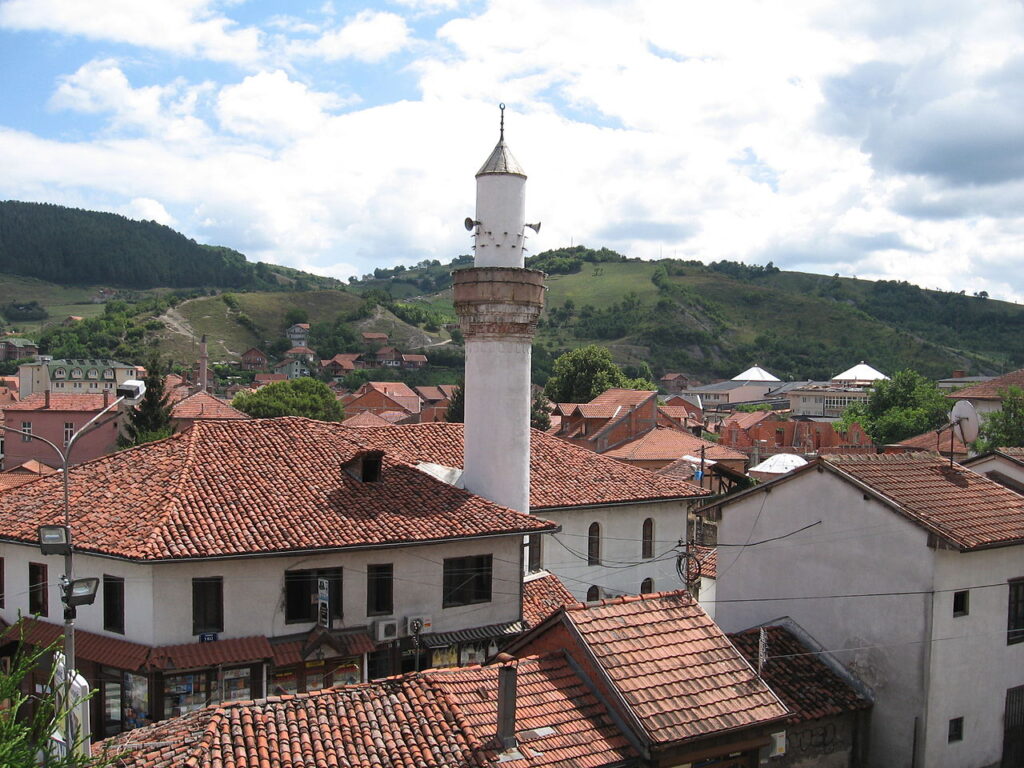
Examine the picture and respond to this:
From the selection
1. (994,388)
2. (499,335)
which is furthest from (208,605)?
(994,388)

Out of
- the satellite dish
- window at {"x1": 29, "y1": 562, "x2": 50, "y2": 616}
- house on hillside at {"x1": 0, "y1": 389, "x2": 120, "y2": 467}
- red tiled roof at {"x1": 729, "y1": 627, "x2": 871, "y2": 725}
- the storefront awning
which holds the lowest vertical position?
house on hillside at {"x1": 0, "y1": 389, "x2": 120, "y2": 467}

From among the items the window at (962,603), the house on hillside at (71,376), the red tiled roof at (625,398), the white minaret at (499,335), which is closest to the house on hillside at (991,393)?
the red tiled roof at (625,398)

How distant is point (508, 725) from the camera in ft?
39.2

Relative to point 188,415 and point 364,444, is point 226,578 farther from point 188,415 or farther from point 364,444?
point 188,415

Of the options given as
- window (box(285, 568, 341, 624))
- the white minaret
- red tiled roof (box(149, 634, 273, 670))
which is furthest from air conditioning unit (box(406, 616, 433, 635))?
the white minaret

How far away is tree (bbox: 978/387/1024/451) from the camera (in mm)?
43500

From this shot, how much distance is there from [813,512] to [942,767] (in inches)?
204

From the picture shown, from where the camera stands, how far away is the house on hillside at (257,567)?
53.9 ft

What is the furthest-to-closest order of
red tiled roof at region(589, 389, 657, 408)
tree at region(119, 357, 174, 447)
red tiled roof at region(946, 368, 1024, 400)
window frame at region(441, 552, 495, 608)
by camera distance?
red tiled roof at region(589, 389, 657, 408)
red tiled roof at region(946, 368, 1024, 400)
tree at region(119, 357, 174, 447)
window frame at region(441, 552, 495, 608)

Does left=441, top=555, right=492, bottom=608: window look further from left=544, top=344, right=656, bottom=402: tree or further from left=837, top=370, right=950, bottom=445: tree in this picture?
left=544, top=344, right=656, bottom=402: tree

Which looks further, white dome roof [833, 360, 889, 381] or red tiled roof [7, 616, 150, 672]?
white dome roof [833, 360, 889, 381]

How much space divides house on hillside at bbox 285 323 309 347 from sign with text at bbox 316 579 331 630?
147 metres

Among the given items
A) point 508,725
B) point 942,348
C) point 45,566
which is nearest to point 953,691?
point 508,725

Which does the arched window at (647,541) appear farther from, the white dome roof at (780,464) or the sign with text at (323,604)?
the white dome roof at (780,464)
